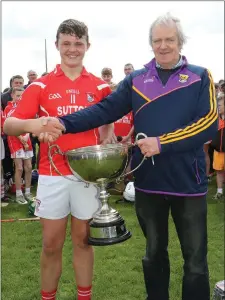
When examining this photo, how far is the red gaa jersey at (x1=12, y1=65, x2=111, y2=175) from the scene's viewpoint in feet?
8.34

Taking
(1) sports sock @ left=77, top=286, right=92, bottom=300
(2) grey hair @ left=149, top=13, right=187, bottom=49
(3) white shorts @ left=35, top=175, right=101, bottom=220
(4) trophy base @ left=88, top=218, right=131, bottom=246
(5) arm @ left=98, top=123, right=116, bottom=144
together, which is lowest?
(1) sports sock @ left=77, top=286, right=92, bottom=300

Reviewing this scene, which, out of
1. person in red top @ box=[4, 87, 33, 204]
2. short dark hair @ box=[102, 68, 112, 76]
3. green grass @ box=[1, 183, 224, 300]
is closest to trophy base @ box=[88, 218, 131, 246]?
green grass @ box=[1, 183, 224, 300]

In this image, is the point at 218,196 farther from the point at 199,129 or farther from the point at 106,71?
the point at 199,129

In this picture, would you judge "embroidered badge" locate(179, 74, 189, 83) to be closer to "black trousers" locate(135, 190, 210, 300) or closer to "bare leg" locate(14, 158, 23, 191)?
"black trousers" locate(135, 190, 210, 300)

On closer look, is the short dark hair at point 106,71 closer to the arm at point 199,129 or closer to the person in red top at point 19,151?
the person in red top at point 19,151

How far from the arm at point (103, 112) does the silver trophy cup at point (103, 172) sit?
0.16 meters

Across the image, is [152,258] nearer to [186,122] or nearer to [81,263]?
[81,263]

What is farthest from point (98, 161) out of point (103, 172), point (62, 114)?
point (62, 114)

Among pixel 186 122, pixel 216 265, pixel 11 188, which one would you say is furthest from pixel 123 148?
pixel 11 188

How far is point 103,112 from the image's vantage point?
254cm

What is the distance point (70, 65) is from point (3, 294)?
1886mm

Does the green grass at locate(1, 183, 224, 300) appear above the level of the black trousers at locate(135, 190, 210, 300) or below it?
below

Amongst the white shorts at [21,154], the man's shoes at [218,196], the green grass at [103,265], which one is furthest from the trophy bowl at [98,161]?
the man's shoes at [218,196]

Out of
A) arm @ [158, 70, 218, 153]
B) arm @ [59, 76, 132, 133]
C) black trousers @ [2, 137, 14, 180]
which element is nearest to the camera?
arm @ [158, 70, 218, 153]
